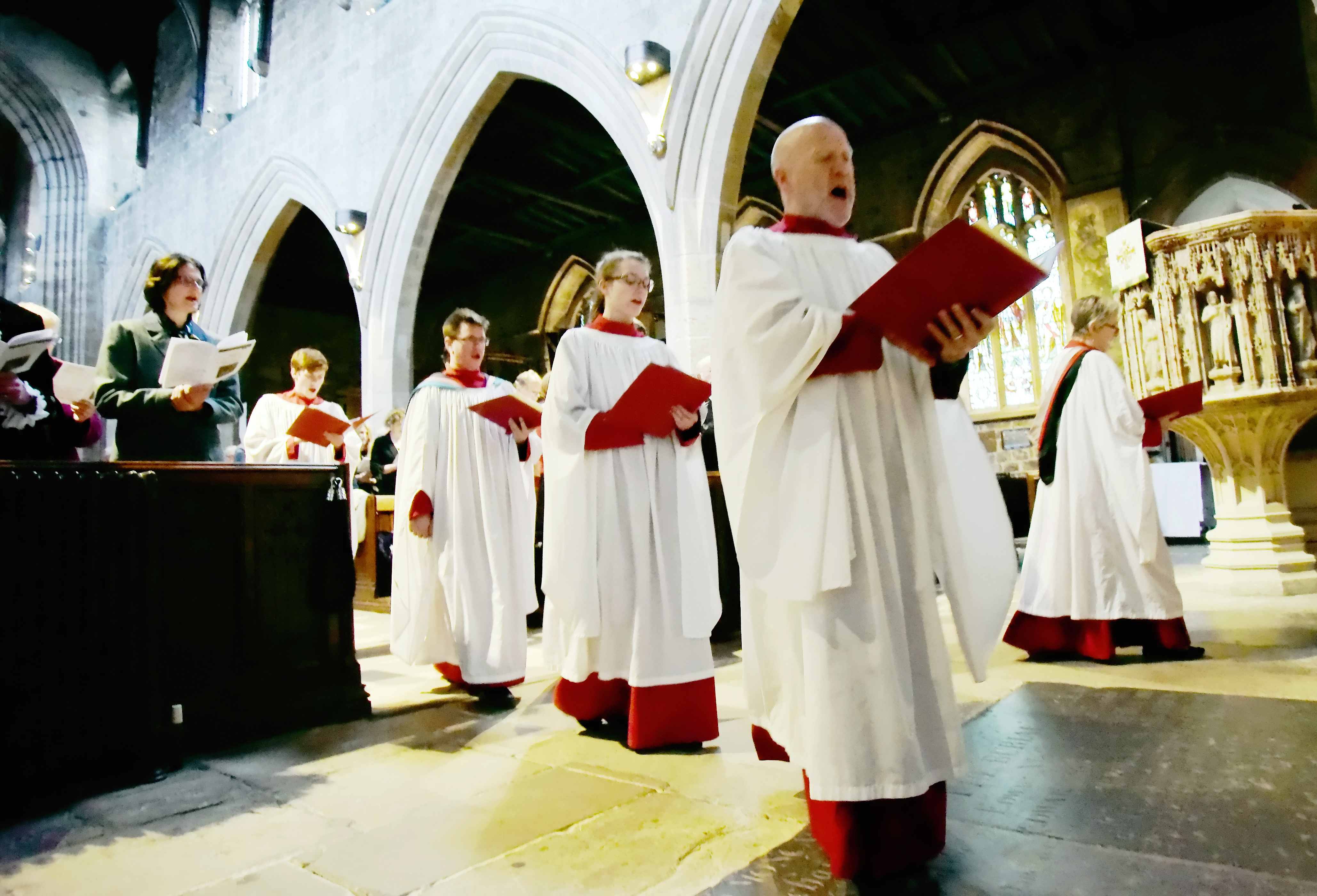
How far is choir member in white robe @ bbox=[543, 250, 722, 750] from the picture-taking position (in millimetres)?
2578

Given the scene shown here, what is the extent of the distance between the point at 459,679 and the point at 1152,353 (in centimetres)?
500

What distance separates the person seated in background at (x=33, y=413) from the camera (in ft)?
7.91

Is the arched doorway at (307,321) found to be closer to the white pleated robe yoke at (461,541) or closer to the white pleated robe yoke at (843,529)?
the white pleated robe yoke at (461,541)

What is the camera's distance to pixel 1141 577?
131 inches

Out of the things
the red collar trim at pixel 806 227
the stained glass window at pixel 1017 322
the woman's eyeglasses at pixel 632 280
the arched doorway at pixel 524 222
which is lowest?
the red collar trim at pixel 806 227

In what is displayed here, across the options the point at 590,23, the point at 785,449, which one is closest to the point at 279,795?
the point at 785,449

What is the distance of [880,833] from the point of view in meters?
1.49

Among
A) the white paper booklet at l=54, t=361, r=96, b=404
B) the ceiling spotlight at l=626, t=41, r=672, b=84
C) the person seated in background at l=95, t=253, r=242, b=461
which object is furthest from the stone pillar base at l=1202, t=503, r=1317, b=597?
the white paper booklet at l=54, t=361, r=96, b=404

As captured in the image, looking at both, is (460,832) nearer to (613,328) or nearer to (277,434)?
(613,328)

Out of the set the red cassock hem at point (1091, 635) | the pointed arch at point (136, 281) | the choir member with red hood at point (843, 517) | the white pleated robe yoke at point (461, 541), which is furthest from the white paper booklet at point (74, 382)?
the pointed arch at point (136, 281)

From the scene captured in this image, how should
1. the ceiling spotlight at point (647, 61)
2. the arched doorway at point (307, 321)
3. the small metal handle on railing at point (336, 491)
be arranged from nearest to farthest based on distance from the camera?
1. the small metal handle on railing at point (336, 491)
2. the ceiling spotlight at point (647, 61)
3. the arched doorway at point (307, 321)

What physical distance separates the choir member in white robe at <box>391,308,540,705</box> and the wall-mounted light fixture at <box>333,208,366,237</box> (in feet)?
20.5

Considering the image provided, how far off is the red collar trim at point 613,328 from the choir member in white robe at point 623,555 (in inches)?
0.7

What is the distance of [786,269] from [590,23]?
6.38 metres
